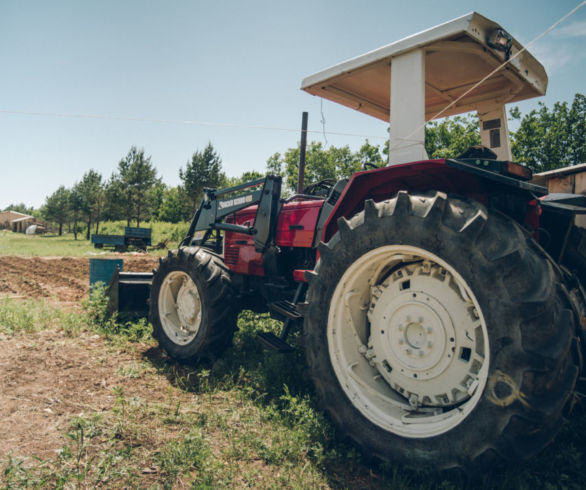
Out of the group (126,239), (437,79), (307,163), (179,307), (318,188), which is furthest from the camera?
(307,163)

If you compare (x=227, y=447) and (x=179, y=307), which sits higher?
(x=179, y=307)

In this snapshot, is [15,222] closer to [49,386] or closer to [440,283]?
[49,386]

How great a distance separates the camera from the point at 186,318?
13.8 ft

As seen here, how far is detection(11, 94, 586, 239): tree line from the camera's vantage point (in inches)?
979


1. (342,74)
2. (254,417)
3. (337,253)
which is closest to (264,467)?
(254,417)

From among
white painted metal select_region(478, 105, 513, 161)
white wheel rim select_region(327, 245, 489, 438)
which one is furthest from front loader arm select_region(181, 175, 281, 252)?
white painted metal select_region(478, 105, 513, 161)

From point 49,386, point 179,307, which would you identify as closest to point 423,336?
point 179,307

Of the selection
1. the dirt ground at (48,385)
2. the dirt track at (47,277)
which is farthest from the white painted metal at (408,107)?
the dirt track at (47,277)

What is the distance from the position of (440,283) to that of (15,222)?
105 meters

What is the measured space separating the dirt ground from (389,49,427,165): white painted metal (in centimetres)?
280

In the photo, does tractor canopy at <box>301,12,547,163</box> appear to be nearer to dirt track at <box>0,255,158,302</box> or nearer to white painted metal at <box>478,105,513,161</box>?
white painted metal at <box>478,105,513,161</box>

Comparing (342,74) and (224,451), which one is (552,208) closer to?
(342,74)

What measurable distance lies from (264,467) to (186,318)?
2.25 m

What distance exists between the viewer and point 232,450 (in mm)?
2357
